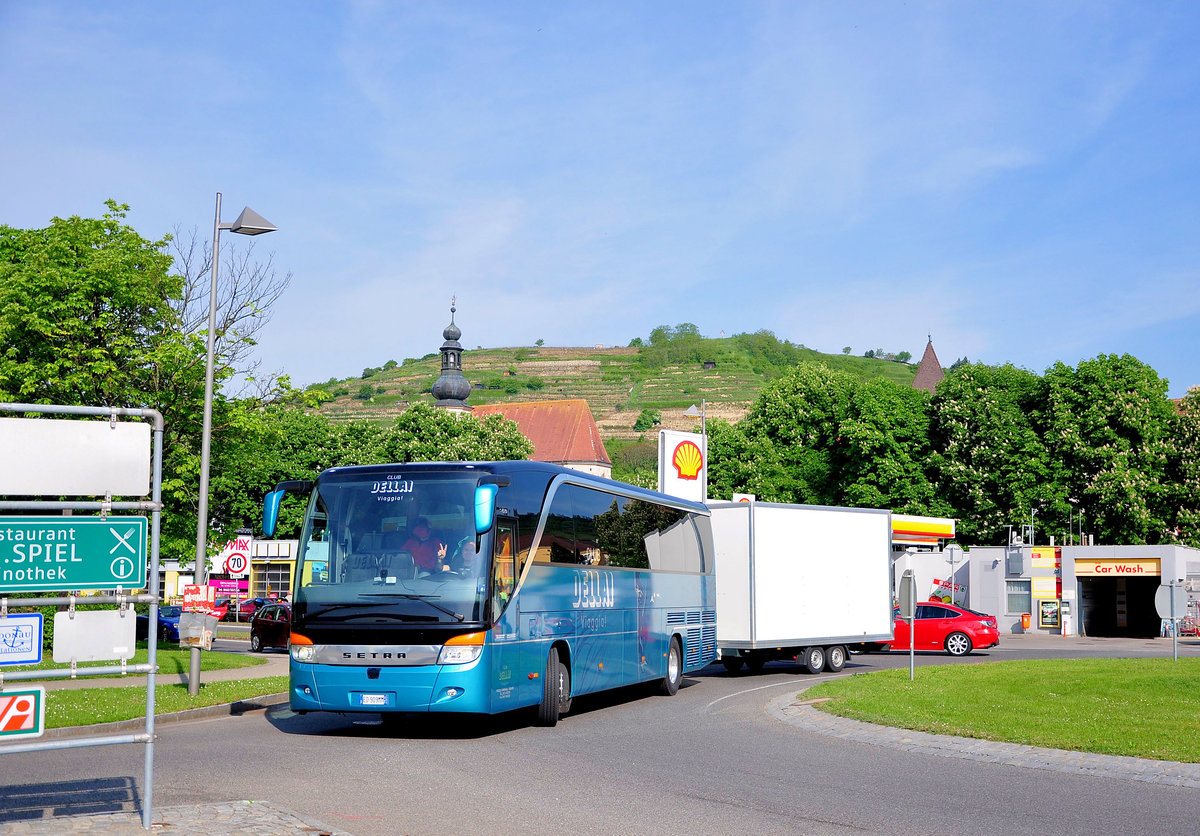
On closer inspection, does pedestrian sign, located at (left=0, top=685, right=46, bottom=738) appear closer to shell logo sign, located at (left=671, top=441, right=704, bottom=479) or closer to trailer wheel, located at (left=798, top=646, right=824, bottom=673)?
trailer wheel, located at (left=798, top=646, right=824, bottom=673)

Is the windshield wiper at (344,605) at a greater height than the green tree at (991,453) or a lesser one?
lesser

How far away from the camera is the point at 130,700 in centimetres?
1670

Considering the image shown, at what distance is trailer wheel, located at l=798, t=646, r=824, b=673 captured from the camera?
79.5 feet

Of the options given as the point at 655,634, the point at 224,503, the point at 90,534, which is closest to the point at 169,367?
the point at 655,634

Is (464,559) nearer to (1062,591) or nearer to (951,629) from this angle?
(951,629)

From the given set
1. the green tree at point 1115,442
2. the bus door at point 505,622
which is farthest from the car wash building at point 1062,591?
the bus door at point 505,622

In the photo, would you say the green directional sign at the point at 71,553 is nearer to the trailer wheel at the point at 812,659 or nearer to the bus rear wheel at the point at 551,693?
the bus rear wheel at the point at 551,693

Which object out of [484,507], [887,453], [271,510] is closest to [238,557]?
[271,510]

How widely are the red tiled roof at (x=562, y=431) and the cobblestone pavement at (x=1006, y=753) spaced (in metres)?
105

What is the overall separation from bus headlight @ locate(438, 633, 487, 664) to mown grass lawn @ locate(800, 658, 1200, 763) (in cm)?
535

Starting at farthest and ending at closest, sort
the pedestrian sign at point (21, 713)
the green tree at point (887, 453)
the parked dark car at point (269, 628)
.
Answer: the green tree at point (887, 453), the parked dark car at point (269, 628), the pedestrian sign at point (21, 713)

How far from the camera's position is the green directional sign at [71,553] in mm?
7320

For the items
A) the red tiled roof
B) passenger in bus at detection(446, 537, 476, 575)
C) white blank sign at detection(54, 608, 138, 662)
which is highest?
the red tiled roof

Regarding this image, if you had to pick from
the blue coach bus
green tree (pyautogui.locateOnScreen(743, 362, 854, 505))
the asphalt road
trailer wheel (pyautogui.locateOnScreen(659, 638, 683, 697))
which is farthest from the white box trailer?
green tree (pyautogui.locateOnScreen(743, 362, 854, 505))
